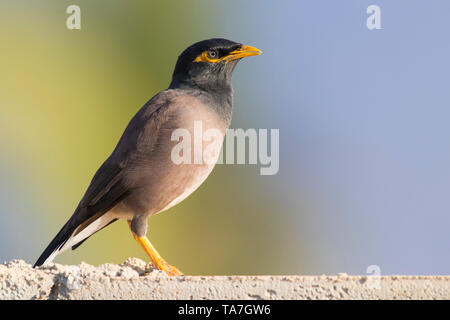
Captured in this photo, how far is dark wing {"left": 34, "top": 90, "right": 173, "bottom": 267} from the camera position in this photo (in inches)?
168

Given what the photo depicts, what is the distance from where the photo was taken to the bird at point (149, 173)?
13.8 feet

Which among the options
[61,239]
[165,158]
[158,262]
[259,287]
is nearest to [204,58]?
[165,158]

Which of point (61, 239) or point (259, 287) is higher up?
point (259, 287)

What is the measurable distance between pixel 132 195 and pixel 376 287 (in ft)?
6.62

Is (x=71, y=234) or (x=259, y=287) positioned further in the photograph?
(x=71, y=234)

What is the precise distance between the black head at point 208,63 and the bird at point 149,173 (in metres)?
0.18

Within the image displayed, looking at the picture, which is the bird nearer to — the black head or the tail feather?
the tail feather

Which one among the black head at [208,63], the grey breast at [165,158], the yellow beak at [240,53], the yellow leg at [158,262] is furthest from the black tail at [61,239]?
the yellow beak at [240,53]

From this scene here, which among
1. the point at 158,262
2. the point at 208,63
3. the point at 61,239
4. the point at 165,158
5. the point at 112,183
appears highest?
the point at 208,63

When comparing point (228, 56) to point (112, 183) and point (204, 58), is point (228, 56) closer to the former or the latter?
A: point (204, 58)

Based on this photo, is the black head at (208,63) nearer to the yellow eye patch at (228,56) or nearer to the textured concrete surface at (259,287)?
the yellow eye patch at (228,56)

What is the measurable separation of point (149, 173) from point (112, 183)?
26cm

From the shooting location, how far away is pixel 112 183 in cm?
428
